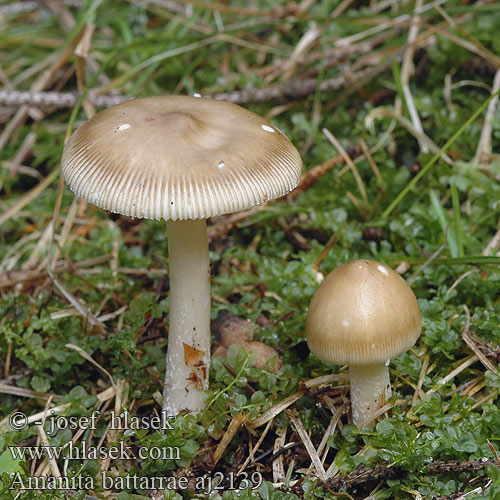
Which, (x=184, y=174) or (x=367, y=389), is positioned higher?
(x=184, y=174)

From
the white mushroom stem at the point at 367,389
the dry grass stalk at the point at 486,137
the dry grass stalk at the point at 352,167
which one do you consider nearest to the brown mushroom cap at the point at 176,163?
the white mushroom stem at the point at 367,389

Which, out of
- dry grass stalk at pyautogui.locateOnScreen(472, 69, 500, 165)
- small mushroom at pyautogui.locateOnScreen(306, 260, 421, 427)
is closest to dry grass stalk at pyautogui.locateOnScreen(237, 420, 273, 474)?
small mushroom at pyautogui.locateOnScreen(306, 260, 421, 427)

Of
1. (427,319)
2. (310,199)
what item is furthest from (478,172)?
(427,319)

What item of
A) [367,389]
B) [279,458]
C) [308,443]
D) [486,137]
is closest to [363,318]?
[367,389]

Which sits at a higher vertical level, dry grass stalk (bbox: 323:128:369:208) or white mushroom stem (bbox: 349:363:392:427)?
dry grass stalk (bbox: 323:128:369:208)

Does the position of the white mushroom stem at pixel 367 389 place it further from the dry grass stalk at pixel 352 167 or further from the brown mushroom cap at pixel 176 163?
the dry grass stalk at pixel 352 167

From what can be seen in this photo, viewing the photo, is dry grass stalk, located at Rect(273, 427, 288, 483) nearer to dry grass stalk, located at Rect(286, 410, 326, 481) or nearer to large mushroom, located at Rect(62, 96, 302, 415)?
dry grass stalk, located at Rect(286, 410, 326, 481)

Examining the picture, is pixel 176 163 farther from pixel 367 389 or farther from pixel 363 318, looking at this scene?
pixel 367 389
